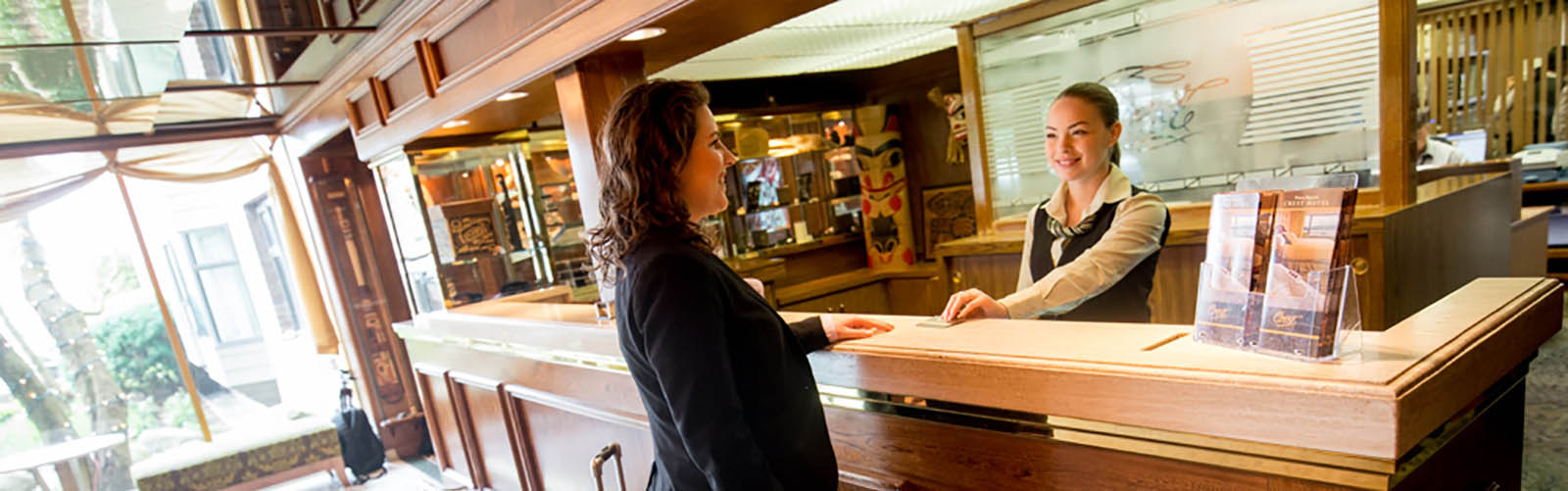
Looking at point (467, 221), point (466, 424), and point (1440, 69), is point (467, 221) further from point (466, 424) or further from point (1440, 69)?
point (1440, 69)

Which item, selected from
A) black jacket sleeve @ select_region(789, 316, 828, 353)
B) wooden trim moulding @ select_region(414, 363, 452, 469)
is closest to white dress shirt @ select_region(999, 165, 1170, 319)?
black jacket sleeve @ select_region(789, 316, 828, 353)

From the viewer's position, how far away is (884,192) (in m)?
6.84

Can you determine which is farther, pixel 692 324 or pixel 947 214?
pixel 947 214

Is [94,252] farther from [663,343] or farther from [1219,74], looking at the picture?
[1219,74]

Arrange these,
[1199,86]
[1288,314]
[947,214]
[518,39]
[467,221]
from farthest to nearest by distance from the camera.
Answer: [947,214] < [467,221] < [1199,86] < [518,39] < [1288,314]

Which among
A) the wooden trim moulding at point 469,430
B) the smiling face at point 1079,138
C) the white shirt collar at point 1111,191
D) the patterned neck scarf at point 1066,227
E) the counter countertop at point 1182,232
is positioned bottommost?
the wooden trim moulding at point 469,430

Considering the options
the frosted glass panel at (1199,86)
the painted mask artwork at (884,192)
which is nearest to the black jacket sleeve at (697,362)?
the frosted glass panel at (1199,86)

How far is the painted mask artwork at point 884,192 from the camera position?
6.82 meters

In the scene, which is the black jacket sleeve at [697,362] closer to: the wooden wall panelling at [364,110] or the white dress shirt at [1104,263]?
the white dress shirt at [1104,263]

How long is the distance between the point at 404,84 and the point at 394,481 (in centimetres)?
319

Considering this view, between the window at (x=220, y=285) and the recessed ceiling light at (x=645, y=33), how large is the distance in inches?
228

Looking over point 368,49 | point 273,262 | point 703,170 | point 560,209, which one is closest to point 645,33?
point 703,170

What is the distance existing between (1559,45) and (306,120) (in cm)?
1015

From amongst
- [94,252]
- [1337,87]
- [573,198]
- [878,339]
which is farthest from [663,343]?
[94,252]
